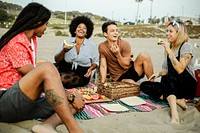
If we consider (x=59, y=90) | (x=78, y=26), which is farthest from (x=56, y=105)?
(x=78, y=26)

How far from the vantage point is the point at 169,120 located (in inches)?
138

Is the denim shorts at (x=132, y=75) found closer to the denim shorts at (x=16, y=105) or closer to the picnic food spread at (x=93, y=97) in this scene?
the picnic food spread at (x=93, y=97)

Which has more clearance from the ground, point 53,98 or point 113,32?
point 113,32

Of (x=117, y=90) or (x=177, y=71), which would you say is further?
(x=117, y=90)

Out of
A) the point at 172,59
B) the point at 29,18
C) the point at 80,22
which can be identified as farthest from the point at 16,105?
the point at 80,22

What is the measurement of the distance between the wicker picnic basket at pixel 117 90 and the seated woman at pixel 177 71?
31 cm

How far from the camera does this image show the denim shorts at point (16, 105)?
2416 mm

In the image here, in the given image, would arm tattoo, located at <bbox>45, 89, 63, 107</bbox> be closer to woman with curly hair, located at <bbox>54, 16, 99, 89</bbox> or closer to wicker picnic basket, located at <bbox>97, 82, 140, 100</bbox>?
wicker picnic basket, located at <bbox>97, 82, 140, 100</bbox>

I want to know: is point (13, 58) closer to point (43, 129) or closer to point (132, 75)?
point (43, 129)

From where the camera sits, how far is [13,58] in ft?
8.63

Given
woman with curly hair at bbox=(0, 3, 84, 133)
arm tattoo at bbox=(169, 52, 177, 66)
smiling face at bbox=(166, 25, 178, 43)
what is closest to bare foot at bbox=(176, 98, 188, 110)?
arm tattoo at bbox=(169, 52, 177, 66)

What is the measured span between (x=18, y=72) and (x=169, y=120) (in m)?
2.12

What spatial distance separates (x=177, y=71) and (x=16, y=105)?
2639 mm

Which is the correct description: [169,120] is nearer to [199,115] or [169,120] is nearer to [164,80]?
[199,115]
